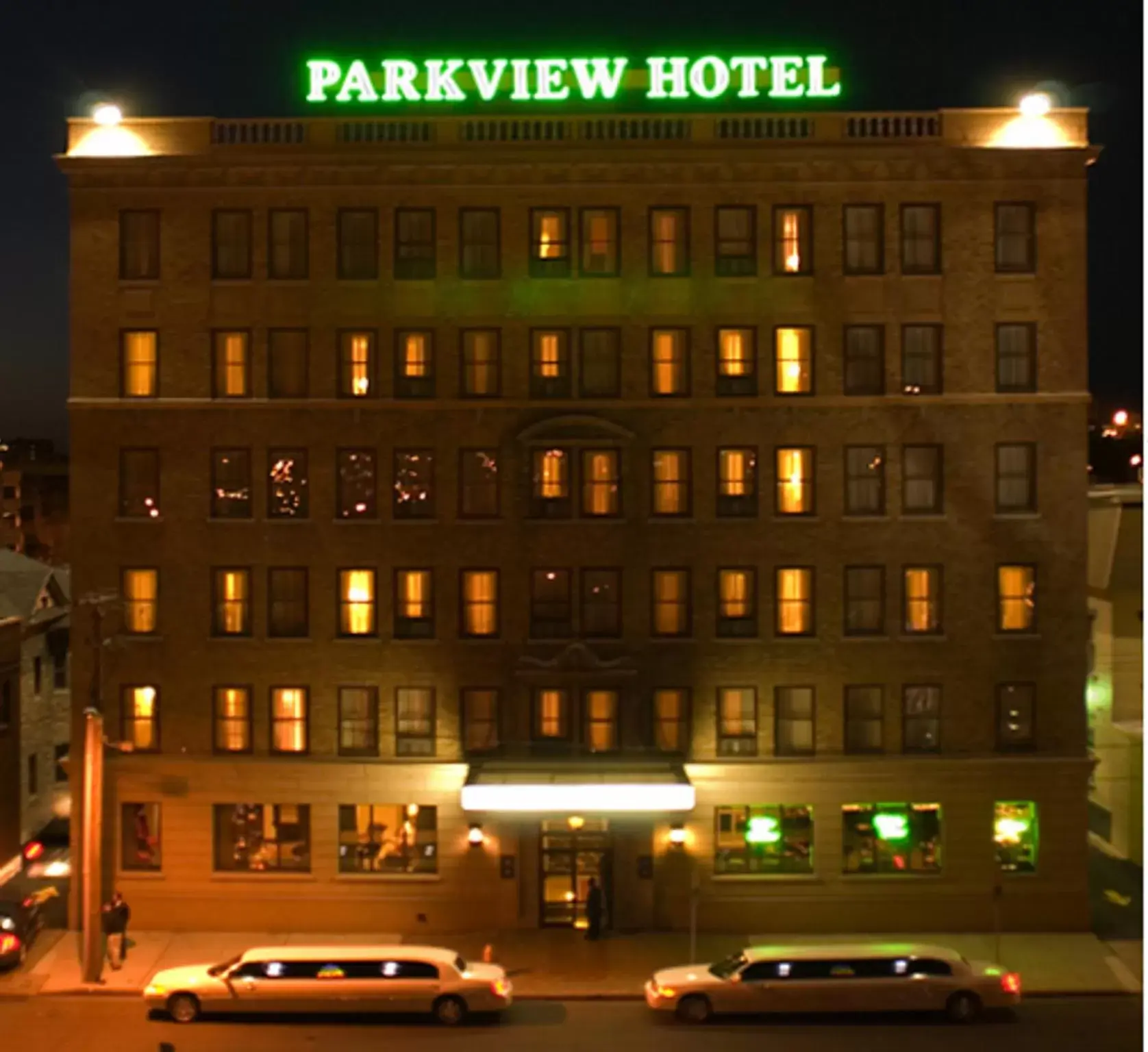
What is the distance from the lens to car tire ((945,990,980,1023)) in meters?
26.9

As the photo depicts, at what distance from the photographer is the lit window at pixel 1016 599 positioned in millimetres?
33156

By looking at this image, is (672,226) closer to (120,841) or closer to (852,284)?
(852,284)

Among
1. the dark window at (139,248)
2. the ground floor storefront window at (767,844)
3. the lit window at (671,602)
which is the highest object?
the dark window at (139,248)

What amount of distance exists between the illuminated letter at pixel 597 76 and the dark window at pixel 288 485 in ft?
38.4

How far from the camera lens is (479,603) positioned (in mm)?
33406

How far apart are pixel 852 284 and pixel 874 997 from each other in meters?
16.8

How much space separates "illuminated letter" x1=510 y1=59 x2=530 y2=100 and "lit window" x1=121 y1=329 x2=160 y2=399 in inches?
435

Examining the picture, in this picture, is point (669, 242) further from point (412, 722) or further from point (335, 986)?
point (335, 986)

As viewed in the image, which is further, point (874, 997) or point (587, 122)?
point (587, 122)

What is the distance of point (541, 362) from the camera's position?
Answer: 33.2 meters

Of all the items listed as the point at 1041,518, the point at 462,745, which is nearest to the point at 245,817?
the point at 462,745

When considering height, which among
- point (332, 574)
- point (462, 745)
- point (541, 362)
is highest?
point (541, 362)

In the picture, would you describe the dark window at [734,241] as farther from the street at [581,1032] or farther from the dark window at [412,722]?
the street at [581,1032]

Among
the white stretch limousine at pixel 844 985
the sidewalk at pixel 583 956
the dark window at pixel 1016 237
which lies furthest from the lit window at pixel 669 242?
the sidewalk at pixel 583 956
